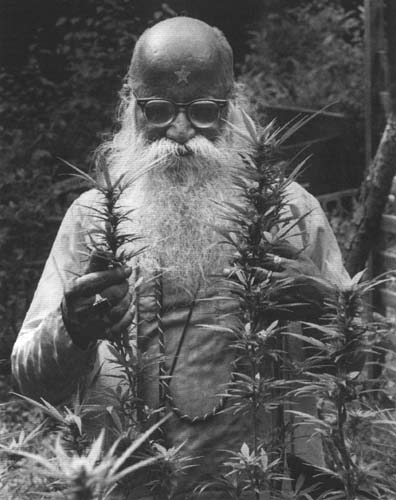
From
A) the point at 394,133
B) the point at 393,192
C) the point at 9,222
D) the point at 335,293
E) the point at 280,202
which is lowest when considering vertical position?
the point at 9,222

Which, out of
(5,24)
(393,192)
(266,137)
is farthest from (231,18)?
(266,137)

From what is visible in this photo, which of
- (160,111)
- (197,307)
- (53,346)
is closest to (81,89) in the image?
(160,111)

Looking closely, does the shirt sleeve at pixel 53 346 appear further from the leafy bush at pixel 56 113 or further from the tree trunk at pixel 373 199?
the leafy bush at pixel 56 113

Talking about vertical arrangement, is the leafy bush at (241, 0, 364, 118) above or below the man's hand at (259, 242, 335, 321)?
below

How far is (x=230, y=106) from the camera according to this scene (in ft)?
8.11

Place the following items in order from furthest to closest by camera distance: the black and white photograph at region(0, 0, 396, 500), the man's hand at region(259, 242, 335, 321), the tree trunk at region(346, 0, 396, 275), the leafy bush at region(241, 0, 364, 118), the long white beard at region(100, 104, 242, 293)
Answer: the leafy bush at region(241, 0, 364, 118), the tree trunk at region(346, 0, 396, 275), the long white beard at region(100, 104, 242, 293), the man's hand at region(259, 242, 335, 321), the black and white photograph at region(0, 0, 396, 500)

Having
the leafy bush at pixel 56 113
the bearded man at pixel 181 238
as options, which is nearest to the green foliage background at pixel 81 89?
the leafy bush at pixel 56 113

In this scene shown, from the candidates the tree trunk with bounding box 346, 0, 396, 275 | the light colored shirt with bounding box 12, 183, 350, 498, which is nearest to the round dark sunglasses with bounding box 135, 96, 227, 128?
the light colored shirt with bounding box 12, 183, 350, 498

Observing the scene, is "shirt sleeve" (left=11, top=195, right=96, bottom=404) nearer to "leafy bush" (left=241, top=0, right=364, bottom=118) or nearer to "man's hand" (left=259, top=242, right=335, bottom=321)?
"man's hand" (left=259, top=242, right=335, bottom=321)

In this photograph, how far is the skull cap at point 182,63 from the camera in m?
2.33

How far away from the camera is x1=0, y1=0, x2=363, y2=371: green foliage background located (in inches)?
220

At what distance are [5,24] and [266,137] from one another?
5.35 m

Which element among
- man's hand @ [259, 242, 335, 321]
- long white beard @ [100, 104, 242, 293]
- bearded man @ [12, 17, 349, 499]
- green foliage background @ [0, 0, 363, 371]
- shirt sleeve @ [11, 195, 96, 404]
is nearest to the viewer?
man's hand @ [259, 242, 335, 321]

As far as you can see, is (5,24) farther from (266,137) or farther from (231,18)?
(266,137)
